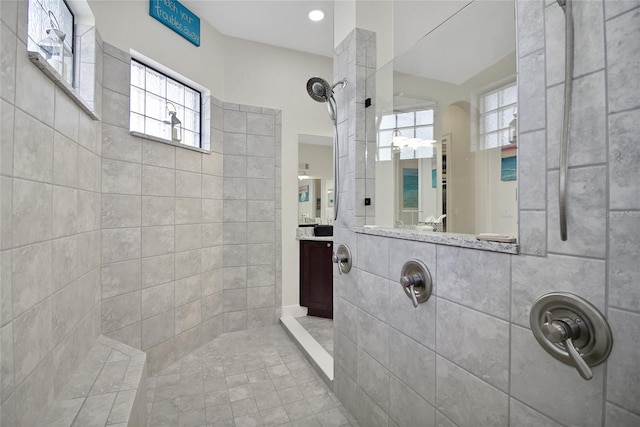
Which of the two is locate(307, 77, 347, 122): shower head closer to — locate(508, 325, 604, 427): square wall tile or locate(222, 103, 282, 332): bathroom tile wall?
locate(222, 103, 282, 332): bathroom tile wall

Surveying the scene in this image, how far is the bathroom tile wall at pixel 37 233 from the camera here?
0.94m

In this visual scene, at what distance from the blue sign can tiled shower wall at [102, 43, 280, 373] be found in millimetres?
483

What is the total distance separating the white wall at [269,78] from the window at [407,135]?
1.67 m

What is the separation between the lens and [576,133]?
728mm

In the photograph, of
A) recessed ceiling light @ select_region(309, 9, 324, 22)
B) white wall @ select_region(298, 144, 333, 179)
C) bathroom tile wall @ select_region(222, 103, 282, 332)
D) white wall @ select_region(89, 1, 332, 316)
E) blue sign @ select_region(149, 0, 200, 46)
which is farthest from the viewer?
white wall @ select_region(298, 144, 333, 179)

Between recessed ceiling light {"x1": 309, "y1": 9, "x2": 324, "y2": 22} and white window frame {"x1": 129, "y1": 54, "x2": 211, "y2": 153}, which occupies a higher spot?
recessed ceiling light {"x1": 309, "y1": 9, "x2": 324, "y2": 22}

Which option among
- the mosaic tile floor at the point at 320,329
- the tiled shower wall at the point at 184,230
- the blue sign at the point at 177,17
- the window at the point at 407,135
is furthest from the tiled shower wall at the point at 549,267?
the blue sign at the point at 177,17

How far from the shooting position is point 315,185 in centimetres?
411

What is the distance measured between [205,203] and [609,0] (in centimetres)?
278

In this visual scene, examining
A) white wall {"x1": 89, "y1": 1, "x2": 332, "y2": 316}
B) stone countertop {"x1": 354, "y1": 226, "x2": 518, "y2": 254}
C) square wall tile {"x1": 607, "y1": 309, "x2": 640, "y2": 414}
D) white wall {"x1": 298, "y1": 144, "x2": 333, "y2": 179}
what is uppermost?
white wall {"x1": 89, "y1": 1, "x2": 332, "y2": 316}

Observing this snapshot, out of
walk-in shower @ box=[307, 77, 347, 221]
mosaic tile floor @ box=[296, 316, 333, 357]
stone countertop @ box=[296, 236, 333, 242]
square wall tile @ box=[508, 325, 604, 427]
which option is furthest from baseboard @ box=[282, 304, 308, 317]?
Answer: square wall tile @ box=[508, 325, 604, 427]

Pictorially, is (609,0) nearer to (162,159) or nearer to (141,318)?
(162,159)

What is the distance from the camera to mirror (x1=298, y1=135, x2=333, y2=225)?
4.03 m

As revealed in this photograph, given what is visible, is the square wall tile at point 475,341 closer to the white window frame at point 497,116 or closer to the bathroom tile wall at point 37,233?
the white window frame at point 497,116
